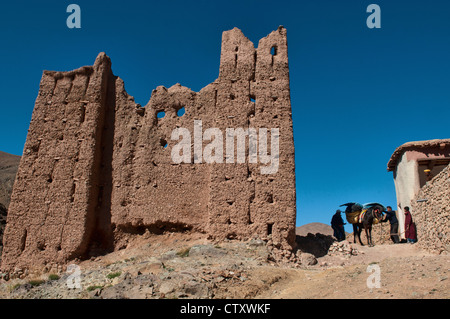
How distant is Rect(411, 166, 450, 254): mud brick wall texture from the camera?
987cm

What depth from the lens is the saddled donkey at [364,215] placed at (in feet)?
46.4

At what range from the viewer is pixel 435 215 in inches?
422

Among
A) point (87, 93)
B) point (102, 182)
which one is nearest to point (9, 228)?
point (102, 182)

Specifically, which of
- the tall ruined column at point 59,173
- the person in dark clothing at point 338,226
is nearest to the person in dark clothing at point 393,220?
the person in dark clothing at point 338,226

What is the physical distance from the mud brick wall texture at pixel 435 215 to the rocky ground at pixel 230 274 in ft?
1.77

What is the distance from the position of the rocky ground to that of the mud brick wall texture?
0.54 metres

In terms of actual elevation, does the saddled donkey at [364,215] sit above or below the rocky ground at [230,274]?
above

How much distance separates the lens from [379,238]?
17719mm

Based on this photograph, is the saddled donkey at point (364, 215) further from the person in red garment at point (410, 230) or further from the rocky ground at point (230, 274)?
the rocky ground at point (230, 274)

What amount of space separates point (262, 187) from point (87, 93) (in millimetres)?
6971

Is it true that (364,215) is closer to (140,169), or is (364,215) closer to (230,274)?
(230,274)

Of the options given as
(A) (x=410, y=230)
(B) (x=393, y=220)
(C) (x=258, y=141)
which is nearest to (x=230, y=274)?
(C) (x=258, y=141)

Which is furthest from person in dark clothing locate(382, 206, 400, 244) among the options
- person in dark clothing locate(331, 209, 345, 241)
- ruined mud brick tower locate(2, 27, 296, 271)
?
ruined mud brick tower locate(2, 27, 296, 271)

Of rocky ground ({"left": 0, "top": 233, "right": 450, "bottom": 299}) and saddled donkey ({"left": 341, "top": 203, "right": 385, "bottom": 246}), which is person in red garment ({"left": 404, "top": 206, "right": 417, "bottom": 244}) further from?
saddled donkey ({"left": 341, "top": 203, "right": 385, "bottom": 246})
